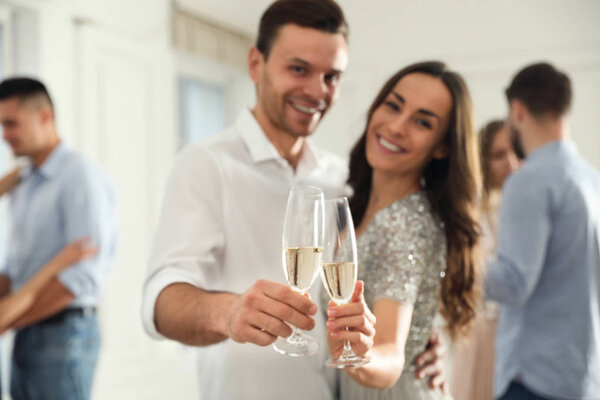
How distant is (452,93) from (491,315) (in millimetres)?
1844

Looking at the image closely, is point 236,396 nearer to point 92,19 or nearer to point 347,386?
point 347,386

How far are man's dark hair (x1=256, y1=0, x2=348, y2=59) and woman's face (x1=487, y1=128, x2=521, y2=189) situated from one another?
1.55 meters

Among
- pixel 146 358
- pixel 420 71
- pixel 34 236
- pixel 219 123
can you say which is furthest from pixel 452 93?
pixel 219 123

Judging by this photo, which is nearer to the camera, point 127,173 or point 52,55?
point 52,55

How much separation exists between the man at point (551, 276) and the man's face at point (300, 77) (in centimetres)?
81

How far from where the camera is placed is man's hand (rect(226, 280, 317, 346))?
37.5 inches

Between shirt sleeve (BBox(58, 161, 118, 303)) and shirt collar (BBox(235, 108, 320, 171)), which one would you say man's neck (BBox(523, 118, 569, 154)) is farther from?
shirt sleeve (BBox(58, 161, 118, 303))

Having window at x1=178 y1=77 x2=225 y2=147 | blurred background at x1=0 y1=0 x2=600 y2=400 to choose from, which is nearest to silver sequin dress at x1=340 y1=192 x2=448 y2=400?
blurred background at x1=0 y1=0 x2=600 y2=400

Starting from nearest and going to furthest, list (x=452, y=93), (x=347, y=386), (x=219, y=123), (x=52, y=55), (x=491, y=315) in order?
(x=452, y=93)
(x=347, y=386)
(x=491, y=315)
(x=52, y=55)
(x=219, y=123)

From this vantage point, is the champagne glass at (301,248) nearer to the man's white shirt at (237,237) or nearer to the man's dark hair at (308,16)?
the man's white shirt at (237,237)

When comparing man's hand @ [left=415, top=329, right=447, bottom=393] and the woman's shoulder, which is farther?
man's hand @ [left=415, top=329, right=447, bottom=393]

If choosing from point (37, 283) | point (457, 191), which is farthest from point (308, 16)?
point (37, 283)

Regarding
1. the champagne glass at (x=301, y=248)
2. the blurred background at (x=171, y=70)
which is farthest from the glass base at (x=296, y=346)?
the blurred background at (x=171, y=70)

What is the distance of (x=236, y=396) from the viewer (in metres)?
1.58
